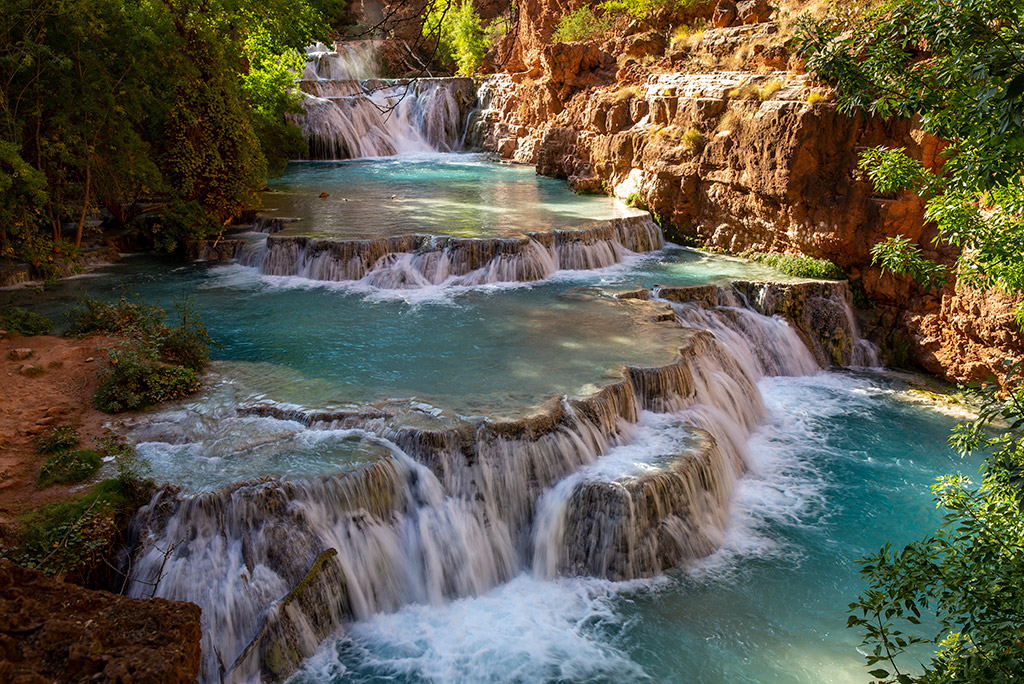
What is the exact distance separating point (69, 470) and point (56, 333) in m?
4.46

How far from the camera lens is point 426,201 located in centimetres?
1939

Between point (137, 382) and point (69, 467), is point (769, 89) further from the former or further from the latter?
point (69, 467)

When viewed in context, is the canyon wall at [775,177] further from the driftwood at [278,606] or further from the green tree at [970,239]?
the driftwood at [278,606]

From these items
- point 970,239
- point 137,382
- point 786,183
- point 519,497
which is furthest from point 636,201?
point 970,239

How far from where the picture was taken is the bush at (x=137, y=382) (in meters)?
8.74

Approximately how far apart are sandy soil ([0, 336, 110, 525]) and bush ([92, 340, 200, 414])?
0.61 ft

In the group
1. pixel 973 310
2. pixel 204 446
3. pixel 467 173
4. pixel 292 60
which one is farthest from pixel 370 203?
pixel 973 310

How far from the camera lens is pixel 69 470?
23.9 ft

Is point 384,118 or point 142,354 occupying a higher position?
point 384,118

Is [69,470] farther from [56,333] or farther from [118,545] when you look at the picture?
[56,333]

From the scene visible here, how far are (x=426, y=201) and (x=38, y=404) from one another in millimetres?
12021

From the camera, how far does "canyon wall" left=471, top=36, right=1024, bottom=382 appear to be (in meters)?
12.9

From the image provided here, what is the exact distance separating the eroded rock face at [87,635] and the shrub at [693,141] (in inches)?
561

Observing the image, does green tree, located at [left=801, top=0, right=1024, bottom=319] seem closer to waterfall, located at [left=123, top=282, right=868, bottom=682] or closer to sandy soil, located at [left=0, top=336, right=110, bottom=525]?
waterfall, located at [left=123, top=282, right=868, bottom=682]
